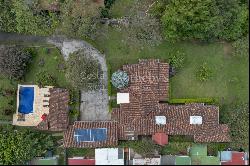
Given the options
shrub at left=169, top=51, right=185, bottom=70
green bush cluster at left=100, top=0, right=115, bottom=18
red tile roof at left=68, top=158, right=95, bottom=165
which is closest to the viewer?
red tile roof at left=68, top=158, right=95, bottom=165

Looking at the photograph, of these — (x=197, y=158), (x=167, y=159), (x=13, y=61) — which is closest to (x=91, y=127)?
(x=167, y=159)

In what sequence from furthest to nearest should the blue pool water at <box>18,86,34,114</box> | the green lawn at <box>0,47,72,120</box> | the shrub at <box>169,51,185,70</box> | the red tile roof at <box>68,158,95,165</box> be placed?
the green lawn at <box>0,47,72,120</box> < the blue pool water at <box>18,86,34,114</box> < the shrub at <box>169,51,185,70</box> < the red tile roof at <box>68,158,95,165</box>

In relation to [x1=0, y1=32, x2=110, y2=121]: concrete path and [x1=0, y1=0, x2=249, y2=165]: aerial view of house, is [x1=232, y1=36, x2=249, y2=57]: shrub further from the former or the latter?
[x1=0, y1=32, x2=110, y2=121]: concrete path

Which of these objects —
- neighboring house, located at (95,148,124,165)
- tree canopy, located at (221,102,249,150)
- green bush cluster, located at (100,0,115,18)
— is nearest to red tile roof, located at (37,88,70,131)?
neighboring house, located at (95,148,124,165)

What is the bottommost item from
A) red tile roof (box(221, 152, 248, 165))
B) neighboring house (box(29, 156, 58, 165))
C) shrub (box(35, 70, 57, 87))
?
neighboring house (box(29, 156, 58, 165))

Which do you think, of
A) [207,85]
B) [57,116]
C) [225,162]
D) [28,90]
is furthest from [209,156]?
[28,90]

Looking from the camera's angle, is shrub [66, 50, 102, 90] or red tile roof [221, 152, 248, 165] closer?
shrub [66, 50, 102, 90]

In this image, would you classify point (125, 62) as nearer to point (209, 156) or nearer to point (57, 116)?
point (57, 116)
